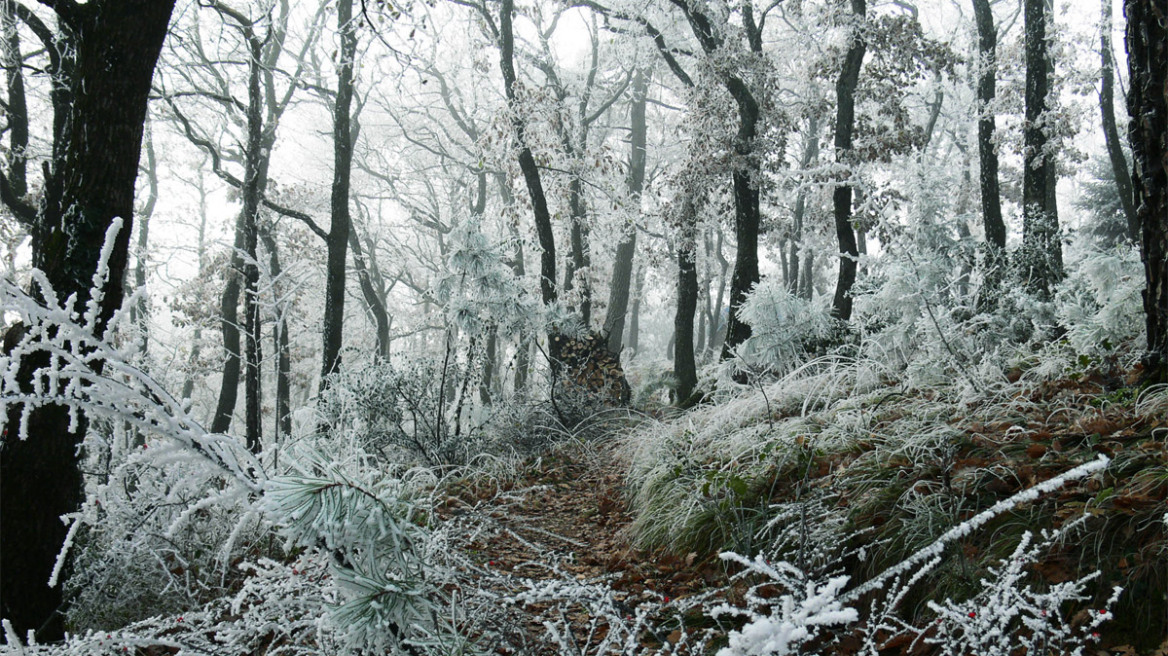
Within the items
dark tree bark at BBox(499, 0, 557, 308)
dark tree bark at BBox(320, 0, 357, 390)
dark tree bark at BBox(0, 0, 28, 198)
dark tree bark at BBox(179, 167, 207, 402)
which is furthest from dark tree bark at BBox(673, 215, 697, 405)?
dark tree bark at BBox(179, 167, 207, 402)

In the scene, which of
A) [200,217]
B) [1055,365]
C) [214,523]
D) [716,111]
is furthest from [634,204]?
[200,217]

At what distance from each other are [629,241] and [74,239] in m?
12.7

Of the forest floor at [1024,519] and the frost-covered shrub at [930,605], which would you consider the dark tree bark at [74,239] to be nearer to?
the forest floor at [1024,519]

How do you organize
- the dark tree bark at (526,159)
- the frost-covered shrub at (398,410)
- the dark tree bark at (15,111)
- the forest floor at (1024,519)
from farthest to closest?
1. the dark tree bark at (526,159)
2. the dark tree bark at (15,111)
3. the frost-covered shrub at (398,410)
4. the forest floor at (1024,519)

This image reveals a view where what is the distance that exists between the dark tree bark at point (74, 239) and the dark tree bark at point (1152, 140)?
458 cm

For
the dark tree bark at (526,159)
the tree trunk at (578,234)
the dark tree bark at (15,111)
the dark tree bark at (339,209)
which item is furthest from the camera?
the tree trunk at (578,234)

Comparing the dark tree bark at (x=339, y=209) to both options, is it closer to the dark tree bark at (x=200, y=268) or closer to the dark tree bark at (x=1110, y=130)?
the dark tree bark at (x=200, y=268)

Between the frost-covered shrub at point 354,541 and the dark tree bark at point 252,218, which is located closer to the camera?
the frost-covered shrub at point 354,541

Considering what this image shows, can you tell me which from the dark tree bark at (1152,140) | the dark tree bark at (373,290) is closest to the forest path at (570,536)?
the dark tree bark at (1152,140)

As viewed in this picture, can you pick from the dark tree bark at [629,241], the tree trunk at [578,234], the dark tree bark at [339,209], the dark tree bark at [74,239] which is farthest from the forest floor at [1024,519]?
the tree trunk at [578,234]

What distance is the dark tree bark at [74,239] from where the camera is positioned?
3.22m

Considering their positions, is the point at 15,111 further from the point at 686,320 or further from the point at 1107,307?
the point at 1107,307

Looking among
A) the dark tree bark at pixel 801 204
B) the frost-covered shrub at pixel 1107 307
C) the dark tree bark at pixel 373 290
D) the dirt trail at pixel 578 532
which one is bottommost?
the dirt trail at pixel 578 532

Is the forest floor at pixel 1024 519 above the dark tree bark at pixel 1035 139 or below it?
below
